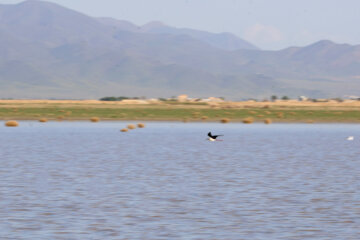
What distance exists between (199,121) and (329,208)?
73273mm

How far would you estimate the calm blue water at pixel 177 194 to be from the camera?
18.9 m

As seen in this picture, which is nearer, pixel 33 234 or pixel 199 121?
pixel 33 234

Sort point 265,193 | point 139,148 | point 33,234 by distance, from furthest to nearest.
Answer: point 139,148
point 265,193
point 33,234

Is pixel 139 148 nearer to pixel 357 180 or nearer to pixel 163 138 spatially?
pixel 163 138

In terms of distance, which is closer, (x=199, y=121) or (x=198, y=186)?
(x=198, y=186)

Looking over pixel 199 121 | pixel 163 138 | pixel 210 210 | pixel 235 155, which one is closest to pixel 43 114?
pixel 199 121

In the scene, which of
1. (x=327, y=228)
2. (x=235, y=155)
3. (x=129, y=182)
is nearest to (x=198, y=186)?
(x=129, y=182)

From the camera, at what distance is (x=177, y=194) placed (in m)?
24.9

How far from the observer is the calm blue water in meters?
18.9

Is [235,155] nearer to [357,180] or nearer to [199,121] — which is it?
[357,180]

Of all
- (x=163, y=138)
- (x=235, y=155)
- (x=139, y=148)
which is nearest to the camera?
(x=235, y=155)

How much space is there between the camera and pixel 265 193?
25.2m

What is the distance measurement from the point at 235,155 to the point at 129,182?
14857 mm

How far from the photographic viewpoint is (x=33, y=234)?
18125 millimetres
